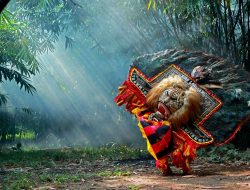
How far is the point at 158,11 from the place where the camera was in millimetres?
12406

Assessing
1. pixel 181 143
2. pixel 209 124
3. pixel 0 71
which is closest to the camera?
pixel 181 143

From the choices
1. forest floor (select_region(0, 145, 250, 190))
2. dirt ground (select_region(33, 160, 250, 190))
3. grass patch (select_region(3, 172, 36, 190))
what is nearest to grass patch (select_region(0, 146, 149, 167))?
forest floor (select_region(0, 145, 250, 190))

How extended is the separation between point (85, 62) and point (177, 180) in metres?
12.9

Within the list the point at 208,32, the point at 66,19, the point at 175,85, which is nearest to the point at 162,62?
the point at 175,85

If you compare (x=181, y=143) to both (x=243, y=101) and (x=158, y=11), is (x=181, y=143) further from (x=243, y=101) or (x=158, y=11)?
(x=158, y=11)

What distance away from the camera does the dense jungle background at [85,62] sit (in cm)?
936

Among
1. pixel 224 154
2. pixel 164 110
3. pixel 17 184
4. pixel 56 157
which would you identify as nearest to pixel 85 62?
pixel 56 157

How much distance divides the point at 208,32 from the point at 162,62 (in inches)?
104

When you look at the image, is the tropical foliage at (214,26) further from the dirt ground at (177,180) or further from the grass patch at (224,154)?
the dirt ground at (177,180)

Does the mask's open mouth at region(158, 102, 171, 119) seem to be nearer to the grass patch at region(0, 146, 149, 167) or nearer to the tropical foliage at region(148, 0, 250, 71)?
the tropical foliage at region(148, 0, 250, 71)

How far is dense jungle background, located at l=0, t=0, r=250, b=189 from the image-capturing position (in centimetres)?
936

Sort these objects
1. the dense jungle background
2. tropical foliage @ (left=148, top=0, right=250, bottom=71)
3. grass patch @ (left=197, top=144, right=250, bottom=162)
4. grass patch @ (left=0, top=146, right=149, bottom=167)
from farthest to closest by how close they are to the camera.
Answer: the dense jungle background < tropical foliage @ (left=148, top=0, right=250, bottom=71) < grass patch @ (left=0, top=146, right=149, bottom=167) < grass patch @ (left=197, top=144, right=250, bottom=162)

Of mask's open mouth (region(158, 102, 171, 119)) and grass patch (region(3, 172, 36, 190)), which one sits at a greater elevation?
mask's open mouth (region(158, 102, 171, 119))

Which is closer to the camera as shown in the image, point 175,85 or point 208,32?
point 175,85
